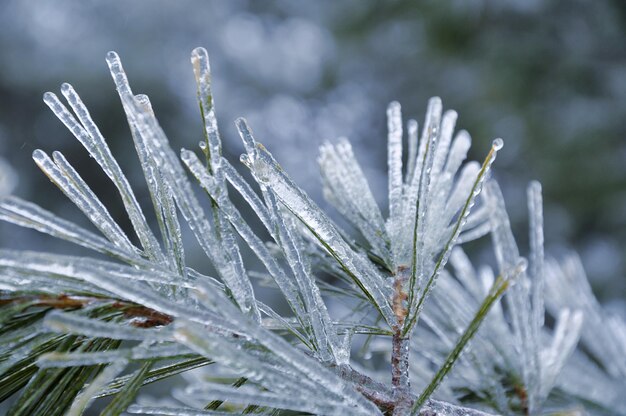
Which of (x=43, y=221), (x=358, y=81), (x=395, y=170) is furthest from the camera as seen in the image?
(x=358, y=81)

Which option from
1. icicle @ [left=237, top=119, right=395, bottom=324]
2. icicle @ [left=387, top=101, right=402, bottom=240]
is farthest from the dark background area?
icicle @ [left=237, top=119, right=395, bottom=324]

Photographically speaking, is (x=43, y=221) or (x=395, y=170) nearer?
(x=43, y=221)

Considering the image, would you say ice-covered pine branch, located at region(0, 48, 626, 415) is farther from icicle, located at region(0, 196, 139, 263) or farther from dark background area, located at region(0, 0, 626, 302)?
dark background area, located at region(0, 0, 626, 302)

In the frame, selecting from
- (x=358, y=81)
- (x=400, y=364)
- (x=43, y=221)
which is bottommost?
(x=400, y=364)

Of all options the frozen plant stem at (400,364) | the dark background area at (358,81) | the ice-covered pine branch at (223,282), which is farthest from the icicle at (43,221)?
the dark background area at (358,81)

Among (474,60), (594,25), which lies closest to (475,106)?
(474,60)

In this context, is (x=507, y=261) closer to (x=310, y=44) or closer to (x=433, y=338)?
(x=433, y=338)

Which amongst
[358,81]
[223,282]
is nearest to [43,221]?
[223,282]

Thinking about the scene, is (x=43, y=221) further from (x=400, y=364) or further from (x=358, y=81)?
(x=358, y=81)
